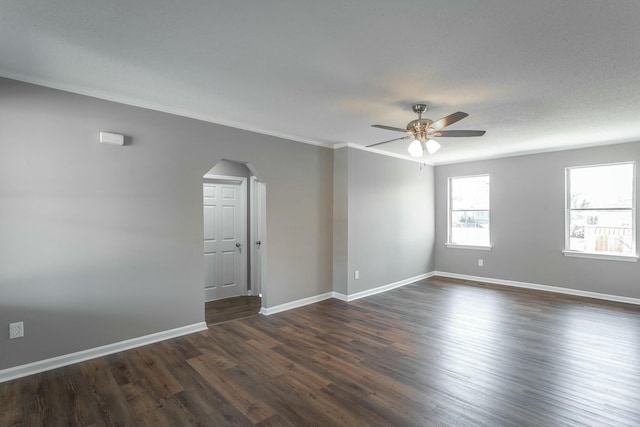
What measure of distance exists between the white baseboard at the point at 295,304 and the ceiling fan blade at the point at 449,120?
10.2 feet

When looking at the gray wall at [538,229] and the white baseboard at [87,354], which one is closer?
the white baseboard at [87,354]

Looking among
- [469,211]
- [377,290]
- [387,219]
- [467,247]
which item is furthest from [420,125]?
[467,247]

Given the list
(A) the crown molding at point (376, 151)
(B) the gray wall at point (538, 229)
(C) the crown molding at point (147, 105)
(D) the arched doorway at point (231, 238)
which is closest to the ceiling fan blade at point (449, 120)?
(A) the crown molding at point (376, 151)

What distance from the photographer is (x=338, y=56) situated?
227 centimetres

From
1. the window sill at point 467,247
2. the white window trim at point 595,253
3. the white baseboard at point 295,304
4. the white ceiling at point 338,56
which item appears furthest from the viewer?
the window sill at point 467,247

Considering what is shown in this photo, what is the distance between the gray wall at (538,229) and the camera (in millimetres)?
4938

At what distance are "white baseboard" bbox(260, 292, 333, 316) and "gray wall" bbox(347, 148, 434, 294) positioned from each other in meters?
0.46

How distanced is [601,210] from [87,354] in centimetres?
729

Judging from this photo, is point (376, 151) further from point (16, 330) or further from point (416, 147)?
point (16, 330)

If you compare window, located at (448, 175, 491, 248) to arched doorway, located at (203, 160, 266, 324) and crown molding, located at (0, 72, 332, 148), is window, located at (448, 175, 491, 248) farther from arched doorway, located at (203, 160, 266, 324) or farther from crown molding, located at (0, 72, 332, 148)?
arched doorway, located at (203, 160, 266, 324)

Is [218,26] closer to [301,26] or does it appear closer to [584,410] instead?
[301,26]

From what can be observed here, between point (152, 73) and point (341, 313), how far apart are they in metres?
3.60

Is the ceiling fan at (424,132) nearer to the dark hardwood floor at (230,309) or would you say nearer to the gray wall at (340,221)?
the gray wall at (340,221)

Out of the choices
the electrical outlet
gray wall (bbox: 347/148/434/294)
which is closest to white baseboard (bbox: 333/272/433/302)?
gray wall (bbox: 347/148/434/294)
